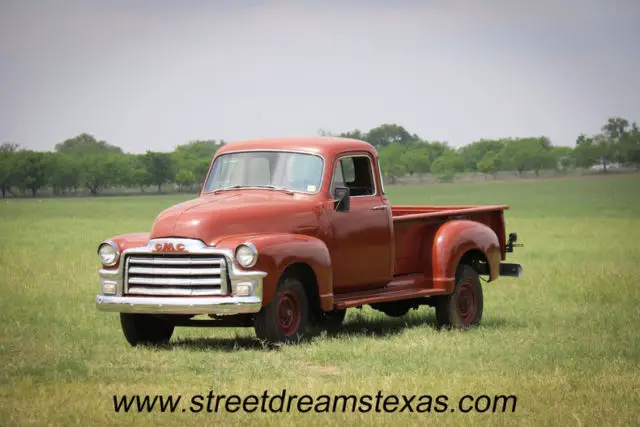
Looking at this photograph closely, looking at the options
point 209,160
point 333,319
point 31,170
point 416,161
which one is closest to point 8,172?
point 31,170

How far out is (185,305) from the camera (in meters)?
12.8

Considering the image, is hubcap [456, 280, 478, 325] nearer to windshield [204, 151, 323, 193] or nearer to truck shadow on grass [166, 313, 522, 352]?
truck shadow on grass [166, 313, 522, 352]

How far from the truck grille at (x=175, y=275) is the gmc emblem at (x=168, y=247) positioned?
0.08 m

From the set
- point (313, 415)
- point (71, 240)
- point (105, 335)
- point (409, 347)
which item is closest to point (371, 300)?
point (409, 347)

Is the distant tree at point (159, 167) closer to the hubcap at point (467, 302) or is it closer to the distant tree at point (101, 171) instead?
the distant tree at point (101, 171)

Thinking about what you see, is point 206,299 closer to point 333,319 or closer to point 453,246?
point 333,319

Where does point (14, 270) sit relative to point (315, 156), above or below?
below

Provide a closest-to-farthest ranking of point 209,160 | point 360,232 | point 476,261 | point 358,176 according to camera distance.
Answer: point 360,232 < point 358,176 < point 476,261 < point 209,160

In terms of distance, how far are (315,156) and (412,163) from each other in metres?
164

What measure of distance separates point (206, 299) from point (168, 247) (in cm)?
71

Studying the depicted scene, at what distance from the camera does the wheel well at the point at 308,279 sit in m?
13.5

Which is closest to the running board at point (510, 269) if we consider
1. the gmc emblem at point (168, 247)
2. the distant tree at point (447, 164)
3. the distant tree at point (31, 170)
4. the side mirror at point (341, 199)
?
the side mirror at point (341, 199)

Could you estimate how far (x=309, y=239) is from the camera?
44.3 feet

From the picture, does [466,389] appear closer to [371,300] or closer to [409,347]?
[409,347]
